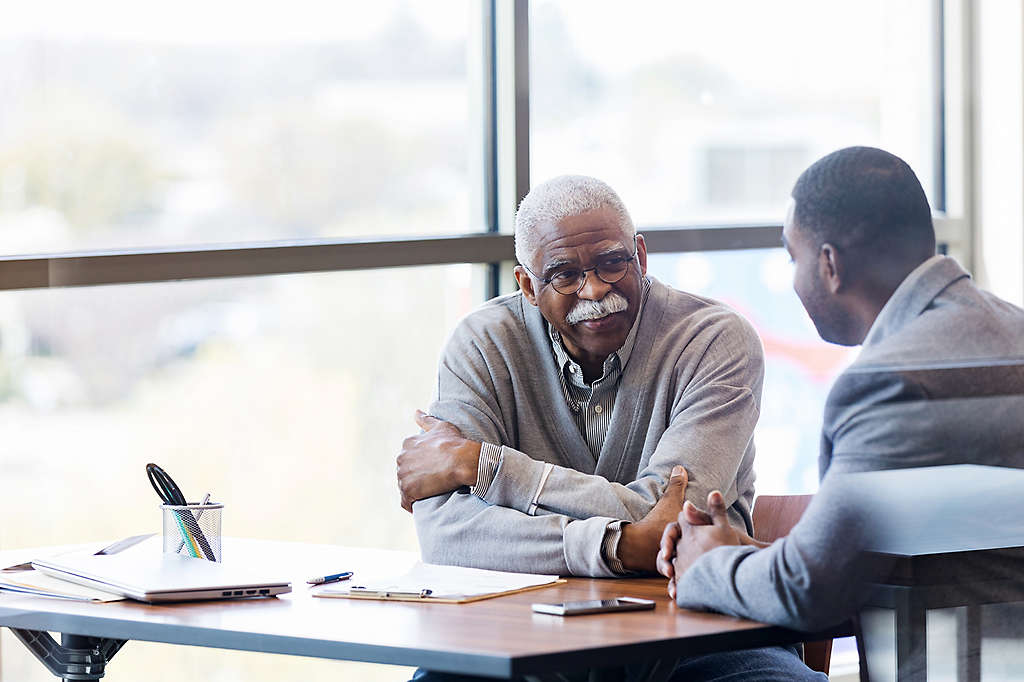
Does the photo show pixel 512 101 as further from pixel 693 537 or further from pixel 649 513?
pixel 693 537

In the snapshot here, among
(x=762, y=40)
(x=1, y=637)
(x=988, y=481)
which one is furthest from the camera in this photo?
(x=762, y=40)

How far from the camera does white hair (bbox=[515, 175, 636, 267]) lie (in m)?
2.42

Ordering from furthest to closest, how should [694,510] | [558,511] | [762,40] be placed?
[762,40]
[558,511]
[694,510]

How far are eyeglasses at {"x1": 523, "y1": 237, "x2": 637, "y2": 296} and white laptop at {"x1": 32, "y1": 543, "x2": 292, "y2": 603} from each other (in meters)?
0.73

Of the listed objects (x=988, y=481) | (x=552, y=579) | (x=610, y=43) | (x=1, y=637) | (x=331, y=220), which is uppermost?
(x=610, y=43)

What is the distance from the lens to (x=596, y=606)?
1.82 meters

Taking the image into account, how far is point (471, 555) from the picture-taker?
7.26ft

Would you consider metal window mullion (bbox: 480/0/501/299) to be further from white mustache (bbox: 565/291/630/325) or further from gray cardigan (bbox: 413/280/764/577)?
white mustache (bbox: 565/291/630/325)

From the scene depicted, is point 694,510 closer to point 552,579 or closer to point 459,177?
point 552,579

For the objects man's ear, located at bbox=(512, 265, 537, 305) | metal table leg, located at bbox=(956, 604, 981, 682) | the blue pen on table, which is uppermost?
man's ear, located at bbox=(512, 265, 537, 305)

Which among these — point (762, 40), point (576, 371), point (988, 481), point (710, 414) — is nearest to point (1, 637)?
point (576, 371)

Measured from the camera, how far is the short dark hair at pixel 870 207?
5.99 ft

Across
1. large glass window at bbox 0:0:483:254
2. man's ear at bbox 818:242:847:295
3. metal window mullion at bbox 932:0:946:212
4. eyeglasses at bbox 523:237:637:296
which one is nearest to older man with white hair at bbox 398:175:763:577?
eyeglasses at bbox 523:237:637:296

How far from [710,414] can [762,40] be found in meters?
2.19
